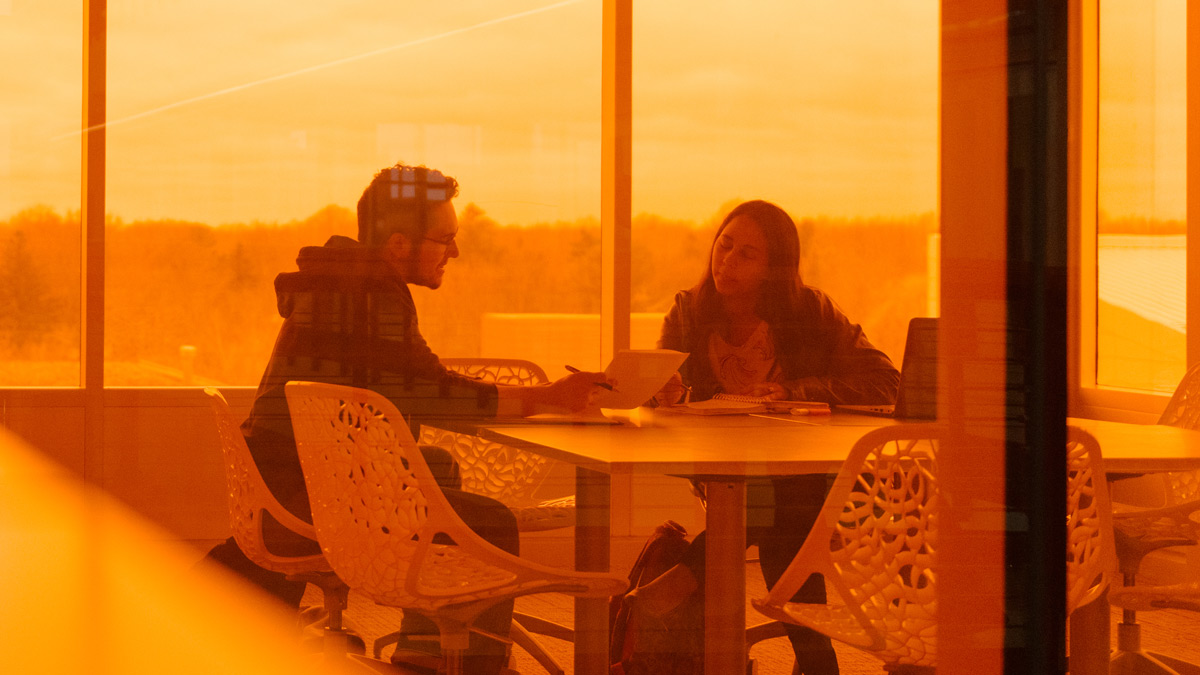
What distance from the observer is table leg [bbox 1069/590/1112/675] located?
51.4 inches

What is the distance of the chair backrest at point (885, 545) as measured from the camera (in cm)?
132

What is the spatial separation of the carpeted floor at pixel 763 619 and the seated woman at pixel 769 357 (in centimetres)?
4

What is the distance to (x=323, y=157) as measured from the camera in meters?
1.70

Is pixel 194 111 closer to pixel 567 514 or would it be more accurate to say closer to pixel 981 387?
pixel 567 514

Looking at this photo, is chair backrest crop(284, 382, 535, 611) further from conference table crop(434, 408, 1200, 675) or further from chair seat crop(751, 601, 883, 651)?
chair seat crop(751, 601, 883, 651)

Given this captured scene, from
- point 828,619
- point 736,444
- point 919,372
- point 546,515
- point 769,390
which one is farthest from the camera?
point 769,390

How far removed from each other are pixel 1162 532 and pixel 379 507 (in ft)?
4.41

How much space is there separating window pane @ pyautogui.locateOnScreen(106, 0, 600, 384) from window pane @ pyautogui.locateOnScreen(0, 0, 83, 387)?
57 millimetres

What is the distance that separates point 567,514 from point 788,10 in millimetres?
992

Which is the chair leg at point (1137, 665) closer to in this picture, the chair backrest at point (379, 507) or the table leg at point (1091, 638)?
the table leg at point (1091, 638)

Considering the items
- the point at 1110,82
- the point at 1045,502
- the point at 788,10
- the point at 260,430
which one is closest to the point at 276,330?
the point at 260,430

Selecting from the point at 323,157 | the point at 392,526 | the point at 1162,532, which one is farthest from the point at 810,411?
the point at 323,157

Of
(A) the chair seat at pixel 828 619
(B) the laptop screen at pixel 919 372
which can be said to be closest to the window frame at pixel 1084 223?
(B) the laptop screen at pixel 919 372

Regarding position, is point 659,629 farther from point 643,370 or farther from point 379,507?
point 379,507
